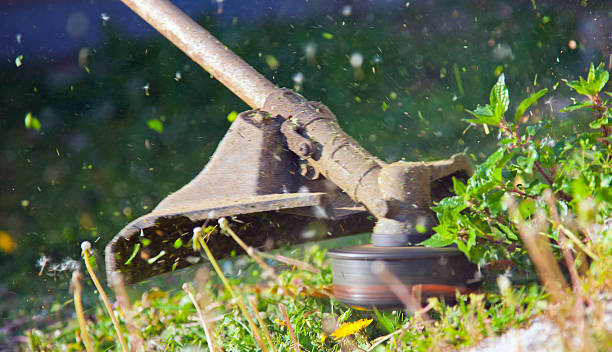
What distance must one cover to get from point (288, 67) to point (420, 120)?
3.85ft

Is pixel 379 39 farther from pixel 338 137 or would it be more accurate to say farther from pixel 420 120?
pixel 338 137

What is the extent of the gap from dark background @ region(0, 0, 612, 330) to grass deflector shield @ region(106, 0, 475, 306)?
1948mm

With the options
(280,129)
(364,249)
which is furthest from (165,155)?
(364,249)

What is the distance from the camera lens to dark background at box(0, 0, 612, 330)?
13.2 ft

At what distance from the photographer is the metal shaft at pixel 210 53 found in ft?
7.20

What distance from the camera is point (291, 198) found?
5.37 ft

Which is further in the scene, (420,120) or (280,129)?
(420,120)

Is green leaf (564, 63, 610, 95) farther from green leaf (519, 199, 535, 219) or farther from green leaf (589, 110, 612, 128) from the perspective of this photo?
green leaf (519, 199, 535, 219)

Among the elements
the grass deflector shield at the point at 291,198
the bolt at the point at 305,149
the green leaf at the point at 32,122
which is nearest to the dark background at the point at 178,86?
the green leaf at the point at 32,122

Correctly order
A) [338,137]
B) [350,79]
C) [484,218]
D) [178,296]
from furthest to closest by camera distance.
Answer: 1. [350,79]
2. [178,296]
3. [338,137]
4. [484,218]

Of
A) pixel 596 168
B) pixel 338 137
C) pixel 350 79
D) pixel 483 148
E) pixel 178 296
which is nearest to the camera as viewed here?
pixel 596 168

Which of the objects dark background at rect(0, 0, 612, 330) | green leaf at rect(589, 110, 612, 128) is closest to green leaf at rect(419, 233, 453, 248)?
green leaf at rect(589, 110, 612, 128)

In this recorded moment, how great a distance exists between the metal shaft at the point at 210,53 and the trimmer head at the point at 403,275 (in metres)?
0.93

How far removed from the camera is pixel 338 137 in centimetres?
192
